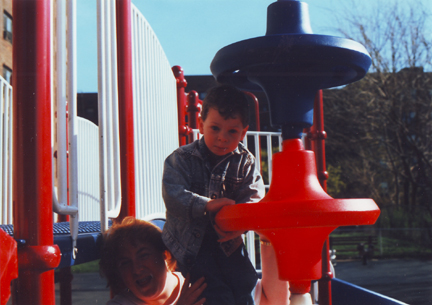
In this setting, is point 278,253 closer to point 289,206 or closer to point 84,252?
point 289,206

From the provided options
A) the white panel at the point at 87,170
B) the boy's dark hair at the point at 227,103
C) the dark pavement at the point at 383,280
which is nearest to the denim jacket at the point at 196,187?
the boy's dark hair at the point at 227,103

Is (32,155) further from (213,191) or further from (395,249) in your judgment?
(395,249)

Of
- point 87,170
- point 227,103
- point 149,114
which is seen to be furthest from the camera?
point 87,170

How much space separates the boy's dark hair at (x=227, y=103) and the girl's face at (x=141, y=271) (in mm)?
483

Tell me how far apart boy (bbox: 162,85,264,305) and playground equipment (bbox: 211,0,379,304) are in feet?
0.55

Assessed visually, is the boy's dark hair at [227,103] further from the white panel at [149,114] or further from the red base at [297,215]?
the white panel at [149,114]

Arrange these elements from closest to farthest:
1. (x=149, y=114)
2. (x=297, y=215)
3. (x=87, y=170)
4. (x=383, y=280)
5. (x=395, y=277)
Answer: (x=297, y=215), (x=149, y=114), (x=87, y=170), (x=383, y=280), (x=395, y=277)

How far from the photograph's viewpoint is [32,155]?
882 millimetres

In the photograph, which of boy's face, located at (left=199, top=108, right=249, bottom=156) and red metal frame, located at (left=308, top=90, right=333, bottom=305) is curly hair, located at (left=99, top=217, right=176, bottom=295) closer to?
boy's face, located at (left=199, top=108, right=249, bottom=156)

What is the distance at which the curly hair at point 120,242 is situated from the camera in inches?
50.8

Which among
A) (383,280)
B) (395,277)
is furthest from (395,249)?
(383,280)

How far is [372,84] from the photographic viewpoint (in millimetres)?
9039

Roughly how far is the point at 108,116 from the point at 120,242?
392 millimetres

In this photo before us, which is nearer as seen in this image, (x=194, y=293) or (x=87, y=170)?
(x=194, y=293)
